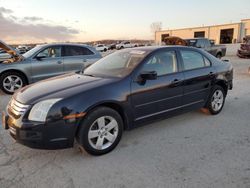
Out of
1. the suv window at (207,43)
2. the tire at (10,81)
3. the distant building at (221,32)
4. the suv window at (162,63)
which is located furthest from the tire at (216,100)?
the distant building at (221,32)

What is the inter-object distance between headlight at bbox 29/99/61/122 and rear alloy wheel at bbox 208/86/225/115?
3.26 metres

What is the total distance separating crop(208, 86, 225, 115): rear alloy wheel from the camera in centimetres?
470

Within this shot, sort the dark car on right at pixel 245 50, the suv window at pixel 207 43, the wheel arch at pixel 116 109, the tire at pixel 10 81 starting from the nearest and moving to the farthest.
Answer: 1. the wheel arch at pixel 116 109
2. the tire at pixel 10 81
3. the suv window at pixel 207 43
4. the dark car on right at pixel 245 50

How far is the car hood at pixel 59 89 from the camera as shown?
9.67 feet

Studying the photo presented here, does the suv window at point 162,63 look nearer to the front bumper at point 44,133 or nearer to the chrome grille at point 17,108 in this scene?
the front bumper at point 44,133

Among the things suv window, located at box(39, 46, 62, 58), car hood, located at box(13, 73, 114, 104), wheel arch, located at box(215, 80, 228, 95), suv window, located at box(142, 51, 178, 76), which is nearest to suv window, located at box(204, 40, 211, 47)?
suv window, located at box(39, 46, 62, 58)

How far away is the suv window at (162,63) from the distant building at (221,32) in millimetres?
38865

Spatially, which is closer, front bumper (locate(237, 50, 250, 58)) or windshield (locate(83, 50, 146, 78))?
windshield (locate(83, 50, 146, 78))

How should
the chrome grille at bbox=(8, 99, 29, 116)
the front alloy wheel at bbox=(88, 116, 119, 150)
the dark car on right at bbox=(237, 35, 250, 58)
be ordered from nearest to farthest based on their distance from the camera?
the chrome grille at bbox=(8, 99, 29, 116)
the front alloy wheel at bbox=(88, 116, 119, 150)
the dark car on right at bbox=(237, 35, 250, 58)

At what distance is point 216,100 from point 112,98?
2.72m

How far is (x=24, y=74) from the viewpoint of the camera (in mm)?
6895

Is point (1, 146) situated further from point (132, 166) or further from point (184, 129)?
point (184, 129)

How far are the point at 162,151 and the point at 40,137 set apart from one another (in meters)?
1.70

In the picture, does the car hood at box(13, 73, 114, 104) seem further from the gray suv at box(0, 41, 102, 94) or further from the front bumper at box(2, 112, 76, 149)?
the gray suv at box(0, 41, 102, 94)
